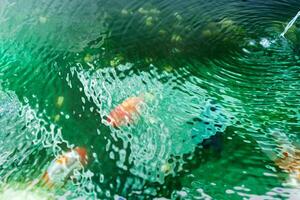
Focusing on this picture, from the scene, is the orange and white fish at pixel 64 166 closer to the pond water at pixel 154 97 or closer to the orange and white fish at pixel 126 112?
the pond water at pixel 154 97

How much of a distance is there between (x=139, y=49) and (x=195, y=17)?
72 cm

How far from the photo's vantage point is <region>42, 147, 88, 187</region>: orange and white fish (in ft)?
Result: 9.04

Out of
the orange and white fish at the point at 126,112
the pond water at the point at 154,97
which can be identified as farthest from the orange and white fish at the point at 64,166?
the orange and white fish at the point at 126,112

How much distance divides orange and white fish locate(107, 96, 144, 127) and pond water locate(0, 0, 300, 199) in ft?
0.07

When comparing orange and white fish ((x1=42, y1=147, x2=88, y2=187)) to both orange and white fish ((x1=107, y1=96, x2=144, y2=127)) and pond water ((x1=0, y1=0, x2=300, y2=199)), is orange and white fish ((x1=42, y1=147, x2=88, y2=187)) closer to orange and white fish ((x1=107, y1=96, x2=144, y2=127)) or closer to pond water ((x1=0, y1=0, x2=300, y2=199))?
pond water ((x1=0, y1=0, x2=300, y2=199))

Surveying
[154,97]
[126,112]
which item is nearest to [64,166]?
[126,112]

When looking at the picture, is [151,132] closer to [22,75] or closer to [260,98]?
[260,98]

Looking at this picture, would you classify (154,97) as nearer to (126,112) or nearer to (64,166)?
(126,112)

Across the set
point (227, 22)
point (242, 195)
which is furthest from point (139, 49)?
point (242, 195)

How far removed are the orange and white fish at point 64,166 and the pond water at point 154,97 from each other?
0.03 meters

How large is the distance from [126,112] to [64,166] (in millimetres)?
635

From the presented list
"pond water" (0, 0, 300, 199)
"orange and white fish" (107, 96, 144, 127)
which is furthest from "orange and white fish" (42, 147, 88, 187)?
"orange and white fish" (107, 96, 144, 127)

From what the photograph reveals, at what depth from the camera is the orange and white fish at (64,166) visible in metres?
2.75

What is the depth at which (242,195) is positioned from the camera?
99.6 inches
